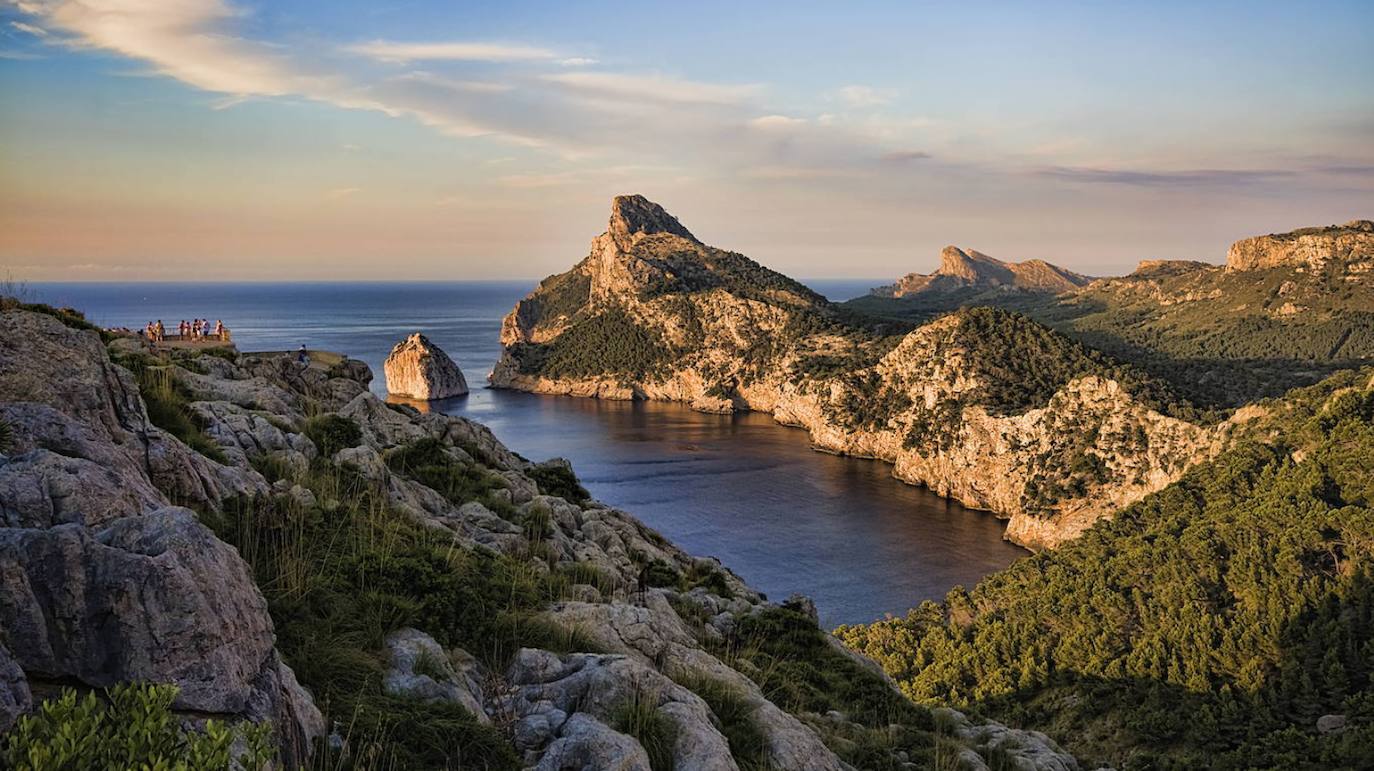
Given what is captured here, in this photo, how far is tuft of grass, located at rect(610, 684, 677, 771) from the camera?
8.38m

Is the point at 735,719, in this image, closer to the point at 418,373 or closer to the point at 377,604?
the point at 377,604

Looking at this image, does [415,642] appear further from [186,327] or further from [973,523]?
[973,523]

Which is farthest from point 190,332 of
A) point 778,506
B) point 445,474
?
point 778,506

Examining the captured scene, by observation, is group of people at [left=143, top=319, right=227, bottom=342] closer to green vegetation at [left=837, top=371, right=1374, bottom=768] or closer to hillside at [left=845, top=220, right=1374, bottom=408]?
green vegetation at [left=837, top=371, right=1374, bottom=768]

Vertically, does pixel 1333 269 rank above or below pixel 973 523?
above

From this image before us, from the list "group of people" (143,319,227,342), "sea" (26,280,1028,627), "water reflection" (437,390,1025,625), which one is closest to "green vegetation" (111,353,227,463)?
"group of people" (143,319,227,342)

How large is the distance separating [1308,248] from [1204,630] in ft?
559

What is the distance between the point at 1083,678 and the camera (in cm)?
3934

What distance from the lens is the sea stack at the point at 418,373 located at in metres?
149

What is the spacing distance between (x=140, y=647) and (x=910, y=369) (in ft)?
398

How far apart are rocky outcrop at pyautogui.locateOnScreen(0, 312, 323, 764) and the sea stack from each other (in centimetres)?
14717

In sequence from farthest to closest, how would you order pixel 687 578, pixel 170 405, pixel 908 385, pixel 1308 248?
1. pixel 1308 248
2. pixel 908 385
3. pixel 687 578
4. pixel 170 405

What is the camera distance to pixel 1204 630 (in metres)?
39.2

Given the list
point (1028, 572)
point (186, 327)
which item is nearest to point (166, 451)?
point (186, 327)
